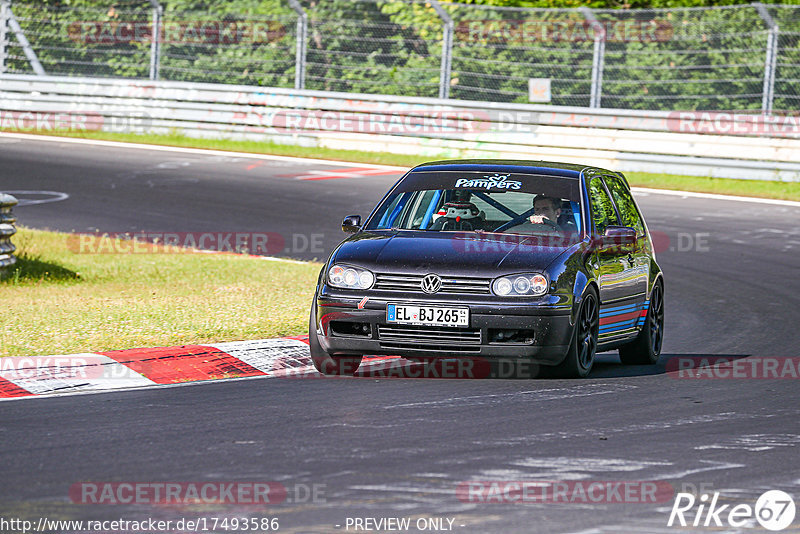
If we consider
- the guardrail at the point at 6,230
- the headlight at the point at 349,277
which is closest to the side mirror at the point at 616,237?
the headlight at the point at 349,277

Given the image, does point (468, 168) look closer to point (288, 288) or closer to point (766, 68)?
point (288, 288)

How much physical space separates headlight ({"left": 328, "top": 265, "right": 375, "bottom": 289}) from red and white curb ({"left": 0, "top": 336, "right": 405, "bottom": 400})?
0.69 m

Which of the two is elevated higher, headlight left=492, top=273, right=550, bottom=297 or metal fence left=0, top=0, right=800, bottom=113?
metal fence left=0, top=0, right=800, bottom=113

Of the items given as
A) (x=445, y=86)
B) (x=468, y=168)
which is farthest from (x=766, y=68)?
(x=468, y=168)

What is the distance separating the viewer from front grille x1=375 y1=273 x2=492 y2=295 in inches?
344

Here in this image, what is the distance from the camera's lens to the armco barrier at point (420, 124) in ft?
75.7

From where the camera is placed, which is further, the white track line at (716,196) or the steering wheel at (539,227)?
the white track line at (716,196)

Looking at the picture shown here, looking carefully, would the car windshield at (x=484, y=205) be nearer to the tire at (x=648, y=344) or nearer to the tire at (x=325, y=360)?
the tire at (x=325, y=360)

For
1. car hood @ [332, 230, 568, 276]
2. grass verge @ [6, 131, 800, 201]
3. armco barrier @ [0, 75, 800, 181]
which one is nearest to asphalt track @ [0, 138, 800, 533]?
car hood @ [332, 230, 568, 276]

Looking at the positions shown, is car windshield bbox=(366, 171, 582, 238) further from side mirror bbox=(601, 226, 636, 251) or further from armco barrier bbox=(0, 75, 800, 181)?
armco barrier bbox=(0, 75, 800, 181)

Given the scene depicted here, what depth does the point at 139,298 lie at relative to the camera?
483 inches

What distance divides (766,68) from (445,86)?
19.2 feet

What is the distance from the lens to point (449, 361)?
1016 cm

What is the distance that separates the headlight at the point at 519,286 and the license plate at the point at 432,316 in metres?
0.25
